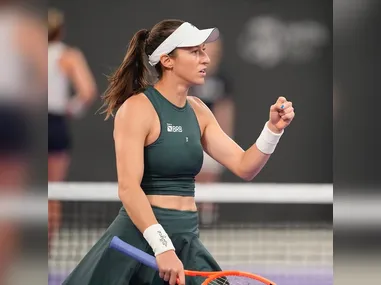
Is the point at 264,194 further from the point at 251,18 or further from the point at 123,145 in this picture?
the point at 123,145

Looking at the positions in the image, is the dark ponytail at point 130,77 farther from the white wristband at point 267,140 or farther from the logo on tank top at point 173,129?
the white wristband at point 267,140

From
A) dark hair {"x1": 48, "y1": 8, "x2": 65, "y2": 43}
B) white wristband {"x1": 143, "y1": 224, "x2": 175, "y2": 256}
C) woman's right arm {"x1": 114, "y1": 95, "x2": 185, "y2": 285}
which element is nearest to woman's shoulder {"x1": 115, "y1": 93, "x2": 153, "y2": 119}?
woman's right arm {"x1": 114, "y1": 95, "x2": 185, "y2": 285}

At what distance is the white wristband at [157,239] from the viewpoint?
6.27 feet

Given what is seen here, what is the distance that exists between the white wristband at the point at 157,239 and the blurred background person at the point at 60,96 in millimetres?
2457

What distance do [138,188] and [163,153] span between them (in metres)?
0.13

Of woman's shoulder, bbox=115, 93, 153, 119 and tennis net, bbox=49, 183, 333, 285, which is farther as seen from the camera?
tennis net, bbox=49, 183, 333, 285

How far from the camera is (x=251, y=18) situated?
5.17 meters

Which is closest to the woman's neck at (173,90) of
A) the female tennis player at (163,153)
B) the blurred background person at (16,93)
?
the female tennis player at (163,153)

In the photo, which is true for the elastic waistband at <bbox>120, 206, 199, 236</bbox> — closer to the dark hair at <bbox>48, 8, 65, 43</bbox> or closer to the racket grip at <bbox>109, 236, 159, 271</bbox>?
the racket grip at <bbox>109, 236, 159, 271</bbox>

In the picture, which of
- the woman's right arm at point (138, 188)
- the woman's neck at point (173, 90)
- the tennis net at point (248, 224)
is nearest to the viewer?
the woman's right arm at point (138, 188)

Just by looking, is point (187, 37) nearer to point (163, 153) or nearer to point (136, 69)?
point (136, 69)

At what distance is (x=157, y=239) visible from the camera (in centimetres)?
192

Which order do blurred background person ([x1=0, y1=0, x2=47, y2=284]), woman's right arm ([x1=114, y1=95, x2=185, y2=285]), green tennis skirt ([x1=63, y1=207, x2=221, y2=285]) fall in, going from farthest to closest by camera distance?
green tennis skirt ([x1=63, y1=207, x2=221, y2=285]), woman's right arm ([x1=114, y1=95, x2=185, y2=285]), blurred background person ([x1=0, y1=0, x2=47, y2=284])

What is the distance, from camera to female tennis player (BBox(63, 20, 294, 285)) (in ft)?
6.40
